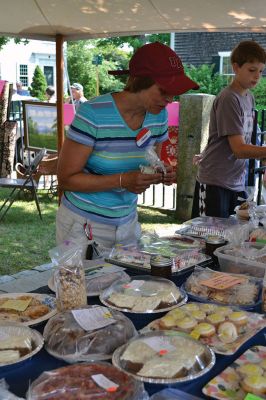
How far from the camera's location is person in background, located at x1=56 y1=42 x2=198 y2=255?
6.86 ft

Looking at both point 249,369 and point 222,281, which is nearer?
point 249,369

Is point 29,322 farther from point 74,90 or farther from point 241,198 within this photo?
point 74,90

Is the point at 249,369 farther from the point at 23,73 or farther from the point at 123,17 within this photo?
the point at 23,73

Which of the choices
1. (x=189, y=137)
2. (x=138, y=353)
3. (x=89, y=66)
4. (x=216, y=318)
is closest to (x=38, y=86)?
(x=89, y=66)

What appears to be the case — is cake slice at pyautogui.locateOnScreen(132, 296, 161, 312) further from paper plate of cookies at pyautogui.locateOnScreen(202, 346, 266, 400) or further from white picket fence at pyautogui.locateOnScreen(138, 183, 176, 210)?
white picket fence at pyautogui.locateOnScreen(138, 183, 176, 210)

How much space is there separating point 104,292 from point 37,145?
668 cm

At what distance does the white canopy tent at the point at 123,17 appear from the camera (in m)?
3.73

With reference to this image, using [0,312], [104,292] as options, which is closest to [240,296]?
[104,292]

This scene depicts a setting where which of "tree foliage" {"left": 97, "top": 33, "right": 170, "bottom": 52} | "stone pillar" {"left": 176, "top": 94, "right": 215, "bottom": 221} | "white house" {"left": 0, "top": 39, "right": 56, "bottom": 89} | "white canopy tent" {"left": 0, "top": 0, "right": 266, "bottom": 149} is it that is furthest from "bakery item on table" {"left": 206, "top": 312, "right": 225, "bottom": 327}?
"white house" {"left": 0, "top": 39, "right": 56, "bottom": 89}

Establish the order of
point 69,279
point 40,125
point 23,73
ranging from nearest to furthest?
point 69,279
point 40,125
point 23,73

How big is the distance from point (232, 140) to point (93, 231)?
3.82ft

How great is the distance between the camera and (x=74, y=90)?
32.8ft

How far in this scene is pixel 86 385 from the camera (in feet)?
3.80

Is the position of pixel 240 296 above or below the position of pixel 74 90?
below
